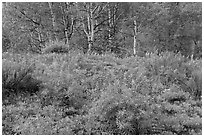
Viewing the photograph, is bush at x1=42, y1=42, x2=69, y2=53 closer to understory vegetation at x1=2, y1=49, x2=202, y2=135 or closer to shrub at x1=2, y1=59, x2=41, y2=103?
understory vegetation at x1=2, y1=49, x2=202, y2=135

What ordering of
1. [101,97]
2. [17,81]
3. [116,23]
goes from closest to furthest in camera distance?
[101,97] → [17,81] → [116,23]

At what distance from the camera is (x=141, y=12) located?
22.2m

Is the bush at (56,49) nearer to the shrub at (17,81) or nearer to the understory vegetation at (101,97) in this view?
the understory vegetation at (101,97)

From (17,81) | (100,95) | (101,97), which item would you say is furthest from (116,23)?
(101,97)

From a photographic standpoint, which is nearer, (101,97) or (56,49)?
(101,97)

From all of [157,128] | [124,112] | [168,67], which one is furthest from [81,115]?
[168,67]

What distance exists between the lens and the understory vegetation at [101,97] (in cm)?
635

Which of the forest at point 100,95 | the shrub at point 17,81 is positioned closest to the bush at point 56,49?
the forest at point 100,95

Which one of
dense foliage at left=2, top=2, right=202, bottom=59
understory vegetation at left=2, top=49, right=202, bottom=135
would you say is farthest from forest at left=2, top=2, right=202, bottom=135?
dense foliage at left=2, top=2, right=202, bottom=59

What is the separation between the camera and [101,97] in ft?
22.9

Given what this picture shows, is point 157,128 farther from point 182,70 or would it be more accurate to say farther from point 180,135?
point 182,70

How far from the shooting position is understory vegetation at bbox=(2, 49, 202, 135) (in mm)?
6352

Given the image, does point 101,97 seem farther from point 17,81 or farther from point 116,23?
point 116,23

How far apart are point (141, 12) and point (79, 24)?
16.2 feet
